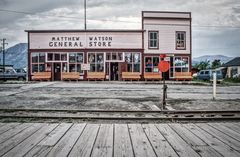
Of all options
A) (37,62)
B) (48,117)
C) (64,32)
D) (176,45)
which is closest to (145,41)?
(176,45)

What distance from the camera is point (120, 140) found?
498cm

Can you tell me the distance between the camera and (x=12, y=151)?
423 centimetres

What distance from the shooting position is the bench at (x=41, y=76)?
33.8m

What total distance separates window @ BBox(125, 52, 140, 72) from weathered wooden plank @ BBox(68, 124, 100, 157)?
95.0ft

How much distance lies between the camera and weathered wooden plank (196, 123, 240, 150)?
4688 mm

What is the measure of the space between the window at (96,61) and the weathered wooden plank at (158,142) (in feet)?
93.7

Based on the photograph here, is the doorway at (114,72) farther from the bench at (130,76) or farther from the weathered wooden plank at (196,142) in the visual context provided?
the weathered wooden plank at (196,142)

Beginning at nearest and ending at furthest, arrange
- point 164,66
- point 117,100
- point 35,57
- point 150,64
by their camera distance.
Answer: point 164,66, point 117,100, point 35,57, point 150,64

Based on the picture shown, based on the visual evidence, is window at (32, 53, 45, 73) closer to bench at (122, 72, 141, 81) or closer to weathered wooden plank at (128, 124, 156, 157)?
bench at (122, 72, 141, 81)

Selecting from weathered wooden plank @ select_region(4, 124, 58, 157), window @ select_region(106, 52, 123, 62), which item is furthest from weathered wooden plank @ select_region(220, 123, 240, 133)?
window @ select_region(106, 52, 123, 62)

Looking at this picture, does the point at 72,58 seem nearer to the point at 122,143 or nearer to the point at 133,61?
the point at 133,61

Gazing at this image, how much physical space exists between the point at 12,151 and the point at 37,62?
32.2 meters

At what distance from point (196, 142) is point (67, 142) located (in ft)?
7.58

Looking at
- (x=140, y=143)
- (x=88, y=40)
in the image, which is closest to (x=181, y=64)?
(x=88, y=40)
